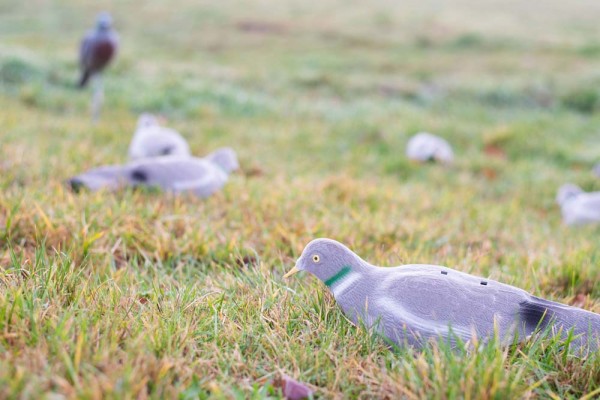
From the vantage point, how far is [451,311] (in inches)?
76.0

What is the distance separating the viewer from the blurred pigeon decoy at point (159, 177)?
3.93m

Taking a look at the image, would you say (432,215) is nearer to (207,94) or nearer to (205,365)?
(205,365)

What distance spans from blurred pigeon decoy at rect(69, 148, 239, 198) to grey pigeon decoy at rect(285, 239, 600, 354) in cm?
229

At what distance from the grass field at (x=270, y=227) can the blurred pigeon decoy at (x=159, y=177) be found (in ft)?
0.44

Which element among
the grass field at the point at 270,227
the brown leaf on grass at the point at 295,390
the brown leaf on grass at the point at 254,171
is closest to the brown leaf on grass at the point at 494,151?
the grass field at the point at 270,227

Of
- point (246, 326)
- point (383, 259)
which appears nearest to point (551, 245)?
point (383, 259)

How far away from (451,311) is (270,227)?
1.73 m

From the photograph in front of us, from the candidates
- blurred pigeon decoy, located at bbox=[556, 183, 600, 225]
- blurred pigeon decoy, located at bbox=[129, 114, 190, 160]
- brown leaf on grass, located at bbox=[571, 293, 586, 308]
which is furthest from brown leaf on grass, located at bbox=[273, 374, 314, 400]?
blurred pigeon decoy, located at bbox=[556, 183, 600, 225]

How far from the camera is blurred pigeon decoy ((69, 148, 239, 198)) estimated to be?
3932 millimetres

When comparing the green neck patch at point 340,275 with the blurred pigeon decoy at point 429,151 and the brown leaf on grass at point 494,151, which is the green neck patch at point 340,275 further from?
the brown leaf on grass at point 494,151

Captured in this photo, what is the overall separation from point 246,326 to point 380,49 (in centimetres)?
1878

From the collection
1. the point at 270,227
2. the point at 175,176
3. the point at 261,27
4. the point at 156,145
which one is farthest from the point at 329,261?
the point at 261,27

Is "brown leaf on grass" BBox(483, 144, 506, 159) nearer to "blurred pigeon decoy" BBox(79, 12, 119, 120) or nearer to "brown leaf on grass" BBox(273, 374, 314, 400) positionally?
"blurred pigeon decoy" BBox(79, 12, 119, 120)

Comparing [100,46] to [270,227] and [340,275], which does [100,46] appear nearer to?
[270,227]
